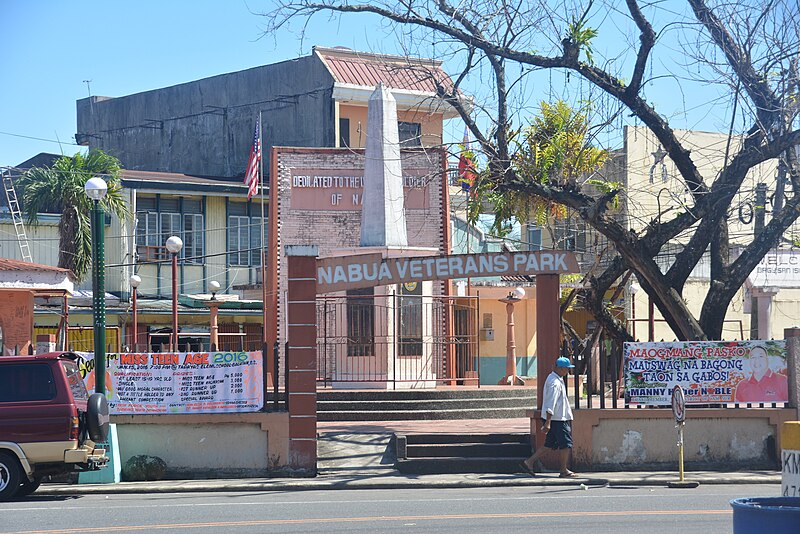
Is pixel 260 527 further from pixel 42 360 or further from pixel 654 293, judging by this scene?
pixel 654 293

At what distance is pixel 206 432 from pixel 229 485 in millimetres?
1421

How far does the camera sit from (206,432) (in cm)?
1741

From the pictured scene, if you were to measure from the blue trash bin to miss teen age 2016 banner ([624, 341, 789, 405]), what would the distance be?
1220 centimetres

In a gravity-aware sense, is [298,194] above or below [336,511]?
above

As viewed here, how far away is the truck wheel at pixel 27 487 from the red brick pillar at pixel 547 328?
7.89 meters

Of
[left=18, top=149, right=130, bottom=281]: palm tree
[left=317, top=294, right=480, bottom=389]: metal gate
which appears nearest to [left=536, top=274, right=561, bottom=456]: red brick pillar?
[left=317, top=294, right=480, bottom=389]: metal gate

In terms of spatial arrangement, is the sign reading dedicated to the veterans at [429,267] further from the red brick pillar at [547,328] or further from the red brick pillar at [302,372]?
the red brick pillar at [302,372]

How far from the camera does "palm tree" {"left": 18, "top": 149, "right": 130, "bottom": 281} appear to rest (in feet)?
106

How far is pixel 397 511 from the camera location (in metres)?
12.9

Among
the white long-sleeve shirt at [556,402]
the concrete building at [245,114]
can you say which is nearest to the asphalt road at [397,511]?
the white long-sleeve shirt at [556,402]

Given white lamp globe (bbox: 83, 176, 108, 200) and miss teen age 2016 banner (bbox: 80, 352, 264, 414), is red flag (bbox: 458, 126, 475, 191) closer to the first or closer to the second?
miss teen age 2016 banner (bbox: 80, 352, 264, 414)

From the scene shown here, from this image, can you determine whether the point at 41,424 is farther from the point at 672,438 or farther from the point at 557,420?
the point at 672,438

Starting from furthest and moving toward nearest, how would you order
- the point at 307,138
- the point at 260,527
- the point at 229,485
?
the point at 307,138
the point at 229,485
the point at 260,527

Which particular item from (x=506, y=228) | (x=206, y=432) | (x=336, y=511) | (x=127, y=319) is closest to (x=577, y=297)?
(x=506, y=228)
